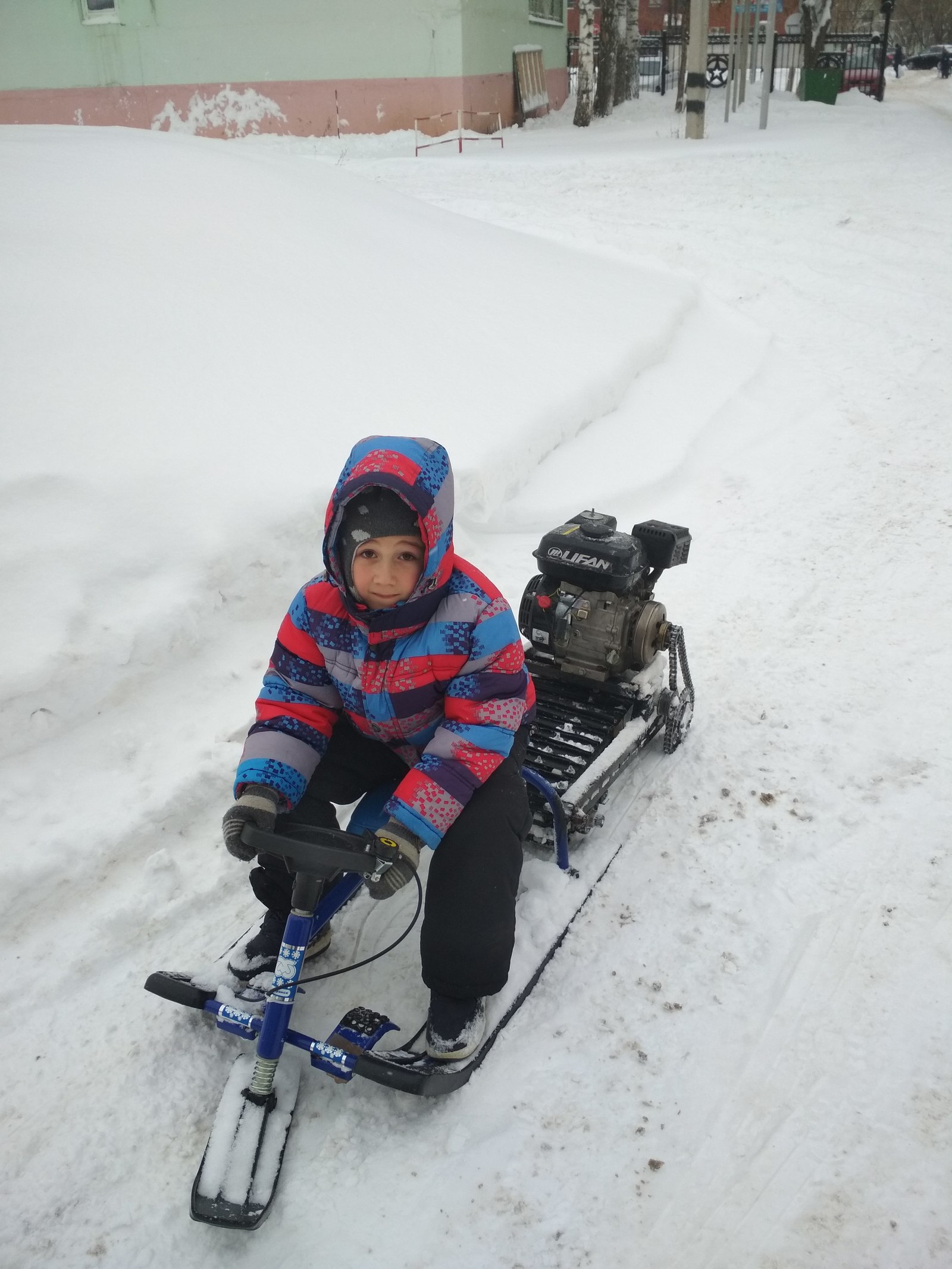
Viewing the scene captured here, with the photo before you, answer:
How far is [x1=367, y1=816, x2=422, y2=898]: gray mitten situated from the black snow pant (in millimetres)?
133

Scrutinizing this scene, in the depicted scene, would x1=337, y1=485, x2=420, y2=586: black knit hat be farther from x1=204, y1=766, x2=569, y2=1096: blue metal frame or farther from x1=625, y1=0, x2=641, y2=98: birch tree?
x1=625, y1=0, x2=641, y2=98: birch tree

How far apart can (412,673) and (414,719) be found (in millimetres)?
140

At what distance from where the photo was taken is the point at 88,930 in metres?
2.53

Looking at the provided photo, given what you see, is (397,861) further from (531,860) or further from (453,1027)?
(531,860)

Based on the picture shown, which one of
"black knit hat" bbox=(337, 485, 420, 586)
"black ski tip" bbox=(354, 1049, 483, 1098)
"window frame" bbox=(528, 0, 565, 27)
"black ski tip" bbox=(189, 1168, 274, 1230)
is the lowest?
"black ski tip" bbox=(189, 1168, 274, 1230)

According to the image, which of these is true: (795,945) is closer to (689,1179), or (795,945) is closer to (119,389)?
(689,1179)

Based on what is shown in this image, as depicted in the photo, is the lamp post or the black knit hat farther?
the lamp post

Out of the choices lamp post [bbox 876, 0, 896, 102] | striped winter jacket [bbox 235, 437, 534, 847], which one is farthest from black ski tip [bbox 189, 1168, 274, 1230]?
lamp post [bbox 876, 0, 896, 102]

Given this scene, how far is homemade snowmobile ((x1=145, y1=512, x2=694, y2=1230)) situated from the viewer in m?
1.91

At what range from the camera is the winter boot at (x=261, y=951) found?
2.30 metres

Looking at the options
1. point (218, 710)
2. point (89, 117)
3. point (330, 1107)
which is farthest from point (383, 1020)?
point (89, 117)

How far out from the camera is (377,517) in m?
2.05

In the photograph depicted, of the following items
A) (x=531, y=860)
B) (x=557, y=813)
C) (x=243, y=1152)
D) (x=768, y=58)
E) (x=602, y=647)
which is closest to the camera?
(x=243, y=1152)

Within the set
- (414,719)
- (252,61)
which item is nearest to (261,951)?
(414,719)
